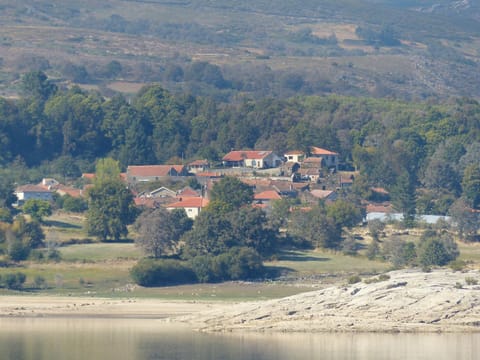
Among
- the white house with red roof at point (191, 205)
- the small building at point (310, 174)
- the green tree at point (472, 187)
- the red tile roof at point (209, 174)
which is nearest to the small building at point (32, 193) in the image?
the white house with red roof at point (191, 205)

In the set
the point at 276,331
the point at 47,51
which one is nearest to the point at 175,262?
the point at 276,331

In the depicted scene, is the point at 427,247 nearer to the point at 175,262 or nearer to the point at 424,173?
the point at 175,262

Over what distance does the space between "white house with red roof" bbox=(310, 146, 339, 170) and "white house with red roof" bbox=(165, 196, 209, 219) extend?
78.6 ft

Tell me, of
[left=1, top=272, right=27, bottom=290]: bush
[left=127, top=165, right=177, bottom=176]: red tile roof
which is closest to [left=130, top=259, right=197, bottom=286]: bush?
[left=1, top=272, right=27, bottom=290]: bush

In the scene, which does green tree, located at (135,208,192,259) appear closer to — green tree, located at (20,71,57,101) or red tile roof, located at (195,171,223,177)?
red tile roof, located at (195,171,223,177)

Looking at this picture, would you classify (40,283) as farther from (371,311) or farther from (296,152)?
(296,152)

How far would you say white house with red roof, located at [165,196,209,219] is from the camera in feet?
302

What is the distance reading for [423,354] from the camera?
51.3 metres

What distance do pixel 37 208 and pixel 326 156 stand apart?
33251 mm

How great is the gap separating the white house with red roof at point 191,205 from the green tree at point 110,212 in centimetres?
650

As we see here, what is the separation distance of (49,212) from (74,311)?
28.2 meters

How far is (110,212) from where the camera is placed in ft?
277

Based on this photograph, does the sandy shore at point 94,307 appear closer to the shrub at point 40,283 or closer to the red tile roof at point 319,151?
the shrub at point 40,283

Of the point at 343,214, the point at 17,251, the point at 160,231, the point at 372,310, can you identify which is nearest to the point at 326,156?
the point at 343,214
